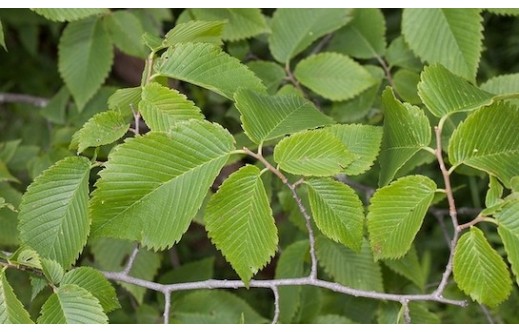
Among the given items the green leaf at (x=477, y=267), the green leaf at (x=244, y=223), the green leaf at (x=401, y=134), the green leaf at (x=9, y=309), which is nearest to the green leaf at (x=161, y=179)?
the green leaf at (x=244, y=223)

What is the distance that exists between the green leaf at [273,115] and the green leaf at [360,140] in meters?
0.03

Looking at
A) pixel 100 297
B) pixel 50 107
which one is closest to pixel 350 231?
pixel 100 297

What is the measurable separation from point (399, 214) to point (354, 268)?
1.33 ft

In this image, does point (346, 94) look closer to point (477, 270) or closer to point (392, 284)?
point (392, 284)

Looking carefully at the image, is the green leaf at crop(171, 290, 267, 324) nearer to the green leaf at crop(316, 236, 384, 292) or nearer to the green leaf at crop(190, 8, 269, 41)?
the green leaf at crop(316, 236, 384, 292)

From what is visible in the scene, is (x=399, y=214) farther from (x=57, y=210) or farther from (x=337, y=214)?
(x=57, y=210)

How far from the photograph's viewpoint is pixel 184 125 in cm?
96

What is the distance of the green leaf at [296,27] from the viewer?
1504mm

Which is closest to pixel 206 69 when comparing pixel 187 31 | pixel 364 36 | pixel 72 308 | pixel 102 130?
pixel 187 31

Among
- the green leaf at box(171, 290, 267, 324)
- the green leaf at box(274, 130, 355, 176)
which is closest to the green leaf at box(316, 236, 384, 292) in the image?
the green leaf at box(171, 290, 267, 324)

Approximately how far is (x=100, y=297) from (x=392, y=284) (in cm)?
80

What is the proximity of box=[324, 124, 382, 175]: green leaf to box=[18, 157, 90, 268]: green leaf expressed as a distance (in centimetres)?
39

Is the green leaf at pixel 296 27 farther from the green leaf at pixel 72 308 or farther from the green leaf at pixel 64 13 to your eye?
the green leaf at pixel 72 308
